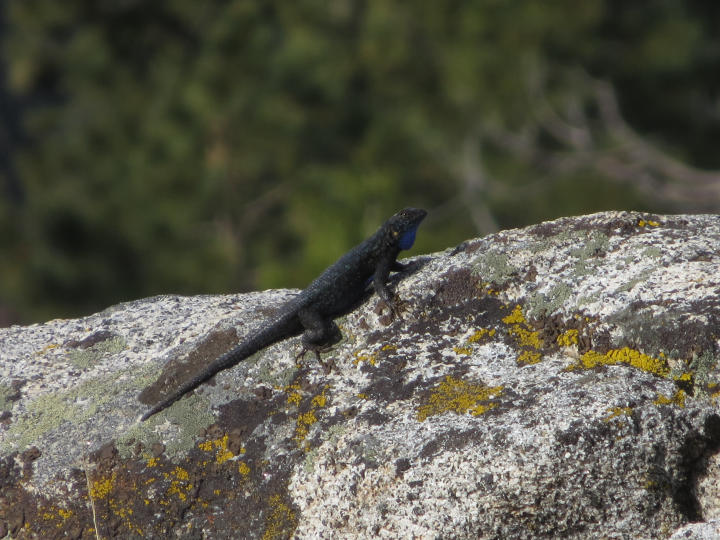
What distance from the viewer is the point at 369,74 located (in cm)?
1354

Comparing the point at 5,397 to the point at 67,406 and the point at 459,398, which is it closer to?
the point at 67,406

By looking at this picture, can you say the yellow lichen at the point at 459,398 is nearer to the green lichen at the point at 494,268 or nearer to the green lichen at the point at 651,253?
the green lichen at the point at 494,268

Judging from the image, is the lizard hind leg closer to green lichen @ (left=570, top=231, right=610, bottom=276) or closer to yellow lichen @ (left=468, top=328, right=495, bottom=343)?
yellow lichen @ (left=468, top=328, right=495, bottom=343)

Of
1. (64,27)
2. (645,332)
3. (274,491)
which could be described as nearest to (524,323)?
(645,332)

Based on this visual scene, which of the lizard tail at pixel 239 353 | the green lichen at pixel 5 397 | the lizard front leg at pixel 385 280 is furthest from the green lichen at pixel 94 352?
the lizard front leg at pixel 385 280

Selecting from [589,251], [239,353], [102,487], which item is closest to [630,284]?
[589,251]

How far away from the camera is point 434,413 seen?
2953 mm

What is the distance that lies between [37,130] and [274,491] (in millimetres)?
12844

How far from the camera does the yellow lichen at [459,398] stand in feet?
9.61

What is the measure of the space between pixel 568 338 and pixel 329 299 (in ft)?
3.68

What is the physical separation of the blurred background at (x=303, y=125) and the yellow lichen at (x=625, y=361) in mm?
6706

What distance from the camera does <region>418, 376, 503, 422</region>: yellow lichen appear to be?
2930mm

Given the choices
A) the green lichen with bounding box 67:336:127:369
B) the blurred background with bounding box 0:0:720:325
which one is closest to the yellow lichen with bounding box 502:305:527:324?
the green lichen with bounding box 67:336:127:369

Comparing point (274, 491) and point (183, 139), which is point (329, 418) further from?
point (183, 139)
